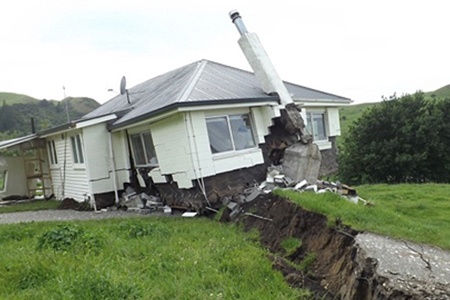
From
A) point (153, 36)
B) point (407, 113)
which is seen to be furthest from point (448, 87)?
point (153, 36)

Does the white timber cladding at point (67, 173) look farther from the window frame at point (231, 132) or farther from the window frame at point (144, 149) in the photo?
the window frame at point (231, 132)

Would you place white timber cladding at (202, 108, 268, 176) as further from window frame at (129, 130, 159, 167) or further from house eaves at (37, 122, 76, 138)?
house eaves at (37, 122, 76, 138)

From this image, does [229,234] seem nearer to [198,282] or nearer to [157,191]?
[198,282]

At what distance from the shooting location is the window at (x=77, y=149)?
13.1 metres

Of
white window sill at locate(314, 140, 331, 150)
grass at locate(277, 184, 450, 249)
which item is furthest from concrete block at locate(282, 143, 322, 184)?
white window sill at locate(314, 140, 331, 150)

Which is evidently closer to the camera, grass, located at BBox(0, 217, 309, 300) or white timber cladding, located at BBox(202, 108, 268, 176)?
grass, located at BBox(0, 217, 309, 300)

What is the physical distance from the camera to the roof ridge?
9.27m

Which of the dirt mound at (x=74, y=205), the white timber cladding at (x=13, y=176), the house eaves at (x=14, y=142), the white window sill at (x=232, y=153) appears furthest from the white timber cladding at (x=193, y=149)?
the white timber cladding at (x=13, y=176)

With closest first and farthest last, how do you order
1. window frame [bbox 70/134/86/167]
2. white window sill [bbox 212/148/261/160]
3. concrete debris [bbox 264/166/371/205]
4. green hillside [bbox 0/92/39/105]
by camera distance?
concrete debris [bbox 264/166/371/205], white window sill [bbox 212/148/261/160], window frame [bbox 70/134/86/167], green hillside [bbox 0/92/39/105]

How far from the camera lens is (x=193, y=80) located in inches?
431

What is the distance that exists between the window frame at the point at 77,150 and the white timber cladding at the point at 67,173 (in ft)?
0.31

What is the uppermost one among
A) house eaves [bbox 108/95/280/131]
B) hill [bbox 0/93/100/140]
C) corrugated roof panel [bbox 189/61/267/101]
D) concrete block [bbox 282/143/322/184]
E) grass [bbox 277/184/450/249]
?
hill [bbox 0/93/100/140]

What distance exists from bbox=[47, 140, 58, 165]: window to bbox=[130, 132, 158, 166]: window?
6160 mm

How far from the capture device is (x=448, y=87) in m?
48.3
